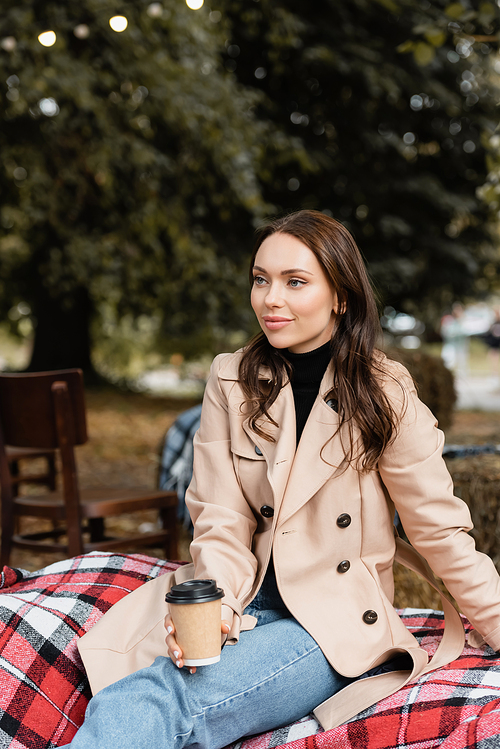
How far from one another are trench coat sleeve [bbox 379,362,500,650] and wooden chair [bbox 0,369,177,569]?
1.80m

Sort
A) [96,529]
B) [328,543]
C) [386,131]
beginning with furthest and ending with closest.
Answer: [386,131] → [96,529] → [328,543]

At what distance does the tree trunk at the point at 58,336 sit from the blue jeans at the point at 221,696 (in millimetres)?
12074

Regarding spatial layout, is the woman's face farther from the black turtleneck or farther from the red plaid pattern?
the red plaid pattern

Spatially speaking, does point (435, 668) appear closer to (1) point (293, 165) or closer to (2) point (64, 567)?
(2) point (64, 567)

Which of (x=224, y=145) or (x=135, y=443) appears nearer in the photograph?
(x=224, y=145)

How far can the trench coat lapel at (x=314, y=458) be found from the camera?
2.01 m

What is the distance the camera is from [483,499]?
329cm

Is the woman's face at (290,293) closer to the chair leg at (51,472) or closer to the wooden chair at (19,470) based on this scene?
the wooden chair at (19,470)

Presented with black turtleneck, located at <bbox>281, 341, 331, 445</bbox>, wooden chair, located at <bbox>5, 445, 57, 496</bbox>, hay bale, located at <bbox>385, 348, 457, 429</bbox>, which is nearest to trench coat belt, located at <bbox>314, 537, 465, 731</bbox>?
black turtleneck, located at <bbox>281, 341, 331, 445</bbox>

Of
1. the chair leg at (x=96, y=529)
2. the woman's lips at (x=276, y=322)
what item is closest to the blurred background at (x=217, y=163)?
the chair leg at (x=96, y=529)

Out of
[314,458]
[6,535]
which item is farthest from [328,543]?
[6,535]

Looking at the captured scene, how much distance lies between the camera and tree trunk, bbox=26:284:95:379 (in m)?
13.6

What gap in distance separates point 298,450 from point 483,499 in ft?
5.11

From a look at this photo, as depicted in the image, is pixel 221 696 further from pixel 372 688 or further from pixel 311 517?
pixel 311 517
